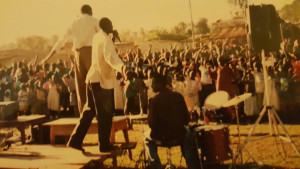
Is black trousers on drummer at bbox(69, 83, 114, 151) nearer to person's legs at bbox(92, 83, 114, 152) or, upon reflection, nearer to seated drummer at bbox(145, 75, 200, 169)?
person's legs at bbox(92, 83, 114, 152)

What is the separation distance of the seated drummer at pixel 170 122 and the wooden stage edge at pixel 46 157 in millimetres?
811

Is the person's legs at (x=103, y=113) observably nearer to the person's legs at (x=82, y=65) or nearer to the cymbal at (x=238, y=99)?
the person's legs at (x=82, y=65)

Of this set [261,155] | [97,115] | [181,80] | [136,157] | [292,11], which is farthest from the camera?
[181,80]

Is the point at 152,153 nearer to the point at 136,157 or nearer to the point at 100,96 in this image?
the point at 100,96

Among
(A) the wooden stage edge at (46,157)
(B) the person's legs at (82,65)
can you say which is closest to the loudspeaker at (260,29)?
(B) the person's legs at (82,65)

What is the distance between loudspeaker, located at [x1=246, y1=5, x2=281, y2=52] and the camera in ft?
15.1

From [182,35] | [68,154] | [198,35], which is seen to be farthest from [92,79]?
[198,35]

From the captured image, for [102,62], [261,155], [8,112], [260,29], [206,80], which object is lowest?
[261,155]

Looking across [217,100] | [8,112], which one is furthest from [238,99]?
[8,112]

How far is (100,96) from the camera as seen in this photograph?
13.1 ft

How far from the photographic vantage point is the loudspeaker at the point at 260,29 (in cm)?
A: 460

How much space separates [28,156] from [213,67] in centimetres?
470

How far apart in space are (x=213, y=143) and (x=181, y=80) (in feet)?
9.28

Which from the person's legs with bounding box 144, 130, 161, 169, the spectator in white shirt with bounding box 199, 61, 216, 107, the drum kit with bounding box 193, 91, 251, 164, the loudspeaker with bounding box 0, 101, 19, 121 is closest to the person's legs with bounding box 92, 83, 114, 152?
the person's legs with bounding box 144, 130, 161, 169
